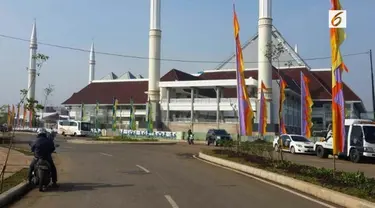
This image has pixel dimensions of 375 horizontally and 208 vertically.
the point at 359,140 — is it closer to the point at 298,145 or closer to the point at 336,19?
the point at 298,145

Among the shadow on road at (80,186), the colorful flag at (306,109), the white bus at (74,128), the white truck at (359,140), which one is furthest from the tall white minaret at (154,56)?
the shadow on road at (80,186)

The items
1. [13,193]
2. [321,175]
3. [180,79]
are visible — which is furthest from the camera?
[180,79]

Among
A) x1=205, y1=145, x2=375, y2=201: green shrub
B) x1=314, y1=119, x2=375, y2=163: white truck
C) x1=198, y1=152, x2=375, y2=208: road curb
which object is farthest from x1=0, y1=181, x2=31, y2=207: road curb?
x1=314, y1=119, x2=375, y2=163: white truck

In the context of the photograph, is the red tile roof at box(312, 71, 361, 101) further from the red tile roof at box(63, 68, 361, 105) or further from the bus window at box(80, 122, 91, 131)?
the bus window at box(80, 122, 91, 131)

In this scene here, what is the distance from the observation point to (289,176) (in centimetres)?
1246

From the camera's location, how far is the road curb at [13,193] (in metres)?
8.90

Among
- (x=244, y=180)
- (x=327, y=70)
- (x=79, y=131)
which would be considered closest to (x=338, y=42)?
(x=244, y=180)

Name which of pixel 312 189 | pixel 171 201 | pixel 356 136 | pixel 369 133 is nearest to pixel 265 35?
pixel 356 136

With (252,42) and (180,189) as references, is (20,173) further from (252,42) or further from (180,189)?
(252,42)

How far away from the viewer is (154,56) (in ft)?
246

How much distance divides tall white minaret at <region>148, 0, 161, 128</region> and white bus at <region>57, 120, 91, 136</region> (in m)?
14.7

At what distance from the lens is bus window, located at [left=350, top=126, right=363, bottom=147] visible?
23.6 metres

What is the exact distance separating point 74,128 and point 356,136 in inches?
1808

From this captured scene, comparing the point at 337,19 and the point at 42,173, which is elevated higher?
the point at 337,19
